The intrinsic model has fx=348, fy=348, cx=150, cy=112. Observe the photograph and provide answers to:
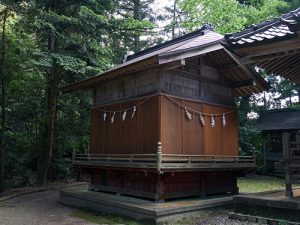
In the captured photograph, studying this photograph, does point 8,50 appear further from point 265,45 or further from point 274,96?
point 274,96

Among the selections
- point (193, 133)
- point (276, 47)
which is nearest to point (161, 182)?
point (193, 133)

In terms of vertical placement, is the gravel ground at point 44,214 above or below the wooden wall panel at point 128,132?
below

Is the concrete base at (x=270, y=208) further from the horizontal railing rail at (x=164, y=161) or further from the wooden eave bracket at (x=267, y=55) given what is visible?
the wooden eave bracket at (x=267, y=55)

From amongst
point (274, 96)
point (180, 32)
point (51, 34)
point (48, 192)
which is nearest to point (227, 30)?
point (180, 32)

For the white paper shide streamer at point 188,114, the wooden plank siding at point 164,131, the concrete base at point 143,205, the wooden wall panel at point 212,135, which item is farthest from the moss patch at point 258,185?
the white paper shide streamer at point 188,114

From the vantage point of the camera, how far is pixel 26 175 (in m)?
21.5

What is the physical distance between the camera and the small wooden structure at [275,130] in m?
26.7

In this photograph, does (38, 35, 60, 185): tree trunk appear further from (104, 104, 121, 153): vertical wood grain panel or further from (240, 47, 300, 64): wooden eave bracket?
(240, 47, 300, 64): wooden eave bracket

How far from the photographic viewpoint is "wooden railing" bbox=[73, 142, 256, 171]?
1159 cm

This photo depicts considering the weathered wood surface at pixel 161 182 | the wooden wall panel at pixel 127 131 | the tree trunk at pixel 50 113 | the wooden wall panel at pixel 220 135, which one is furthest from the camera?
the tree trunk at pixel 50 113

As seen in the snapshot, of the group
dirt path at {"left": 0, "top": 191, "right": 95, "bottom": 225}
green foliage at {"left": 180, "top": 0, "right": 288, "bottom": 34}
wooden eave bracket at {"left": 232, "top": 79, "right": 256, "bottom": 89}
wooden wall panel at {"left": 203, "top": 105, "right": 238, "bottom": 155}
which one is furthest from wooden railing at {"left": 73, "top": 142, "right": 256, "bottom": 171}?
green foliage at {"left": 180, "top": 0, "right": 288, "bottom": 34}

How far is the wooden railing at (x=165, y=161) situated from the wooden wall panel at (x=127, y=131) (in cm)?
39

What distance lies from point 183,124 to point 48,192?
30.3ft

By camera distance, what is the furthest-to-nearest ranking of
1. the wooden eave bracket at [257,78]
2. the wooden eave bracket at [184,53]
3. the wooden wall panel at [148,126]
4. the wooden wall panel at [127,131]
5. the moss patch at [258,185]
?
the moss patch at [258,185] < the wooden eave bracket at [257,78] < the wooden wall panel at [127,131] < the wooden wall panel at [148,126] < the wooden eave bracket at [184,53]
